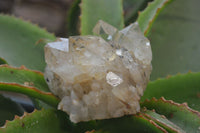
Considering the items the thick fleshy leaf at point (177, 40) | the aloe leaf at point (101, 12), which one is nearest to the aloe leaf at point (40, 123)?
the aloe leaf at point (101, 12)

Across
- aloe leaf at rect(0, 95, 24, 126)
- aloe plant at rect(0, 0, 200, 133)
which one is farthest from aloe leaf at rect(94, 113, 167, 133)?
aloe leaf at rect(0, 95, 24, 126)

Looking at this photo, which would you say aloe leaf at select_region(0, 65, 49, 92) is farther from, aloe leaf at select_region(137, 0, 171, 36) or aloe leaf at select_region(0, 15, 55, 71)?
aloe leaf at select_region(137, 0, 171, 36)

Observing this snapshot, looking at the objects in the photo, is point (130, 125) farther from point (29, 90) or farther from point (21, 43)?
point (21, 43)

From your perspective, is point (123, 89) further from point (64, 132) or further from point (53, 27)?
point (53, 27)

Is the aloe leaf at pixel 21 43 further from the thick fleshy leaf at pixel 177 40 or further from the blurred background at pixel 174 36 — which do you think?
the thick fleshy leaf at pixel 177 40

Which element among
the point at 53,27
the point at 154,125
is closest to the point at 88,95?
the point at 154,125

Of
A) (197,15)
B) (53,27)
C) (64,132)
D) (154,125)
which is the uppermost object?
(197,15)
